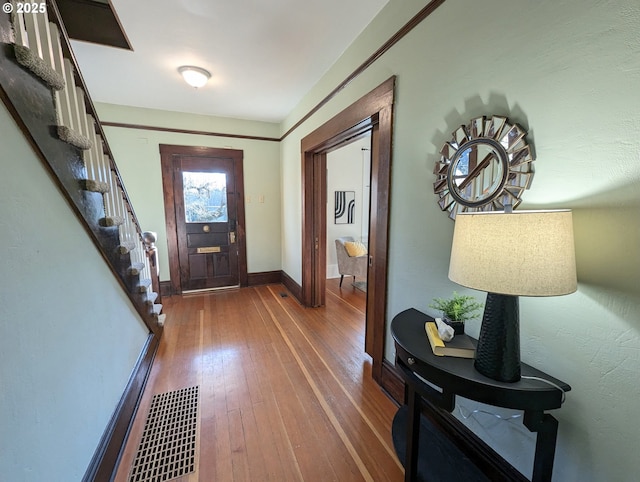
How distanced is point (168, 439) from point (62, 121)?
185cm

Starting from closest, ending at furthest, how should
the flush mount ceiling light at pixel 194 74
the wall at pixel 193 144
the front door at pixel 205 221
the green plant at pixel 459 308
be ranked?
the green plant at pixel 459 308 → the flush mount ceiling light at pixel 194 74 → the wall at pixel 193 144 → the front door at pixel 205 221

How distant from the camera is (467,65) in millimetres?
1276

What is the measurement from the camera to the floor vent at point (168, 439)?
139cm

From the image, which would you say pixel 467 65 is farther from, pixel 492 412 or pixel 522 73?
pixel 492 412

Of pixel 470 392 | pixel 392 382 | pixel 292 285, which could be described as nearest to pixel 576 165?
pixel 470 392

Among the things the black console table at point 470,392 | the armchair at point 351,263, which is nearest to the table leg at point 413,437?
the black console table at point 470,392

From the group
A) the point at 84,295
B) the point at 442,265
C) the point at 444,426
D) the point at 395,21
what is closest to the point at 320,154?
the point at 395,21

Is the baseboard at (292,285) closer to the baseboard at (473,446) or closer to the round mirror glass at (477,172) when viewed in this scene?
the baseboard at (473,446)

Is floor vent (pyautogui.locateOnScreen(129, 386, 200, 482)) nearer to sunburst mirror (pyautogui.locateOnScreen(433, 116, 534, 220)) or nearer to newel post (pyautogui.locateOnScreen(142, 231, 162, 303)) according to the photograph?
newel post (pyautogui.locateOnScreen(142, 231, 162, 303))

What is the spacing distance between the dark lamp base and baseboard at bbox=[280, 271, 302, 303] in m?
2.98

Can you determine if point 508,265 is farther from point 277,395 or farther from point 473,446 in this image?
point 277,395

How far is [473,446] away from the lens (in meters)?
1.34

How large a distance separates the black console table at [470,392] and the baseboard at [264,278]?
3.59m

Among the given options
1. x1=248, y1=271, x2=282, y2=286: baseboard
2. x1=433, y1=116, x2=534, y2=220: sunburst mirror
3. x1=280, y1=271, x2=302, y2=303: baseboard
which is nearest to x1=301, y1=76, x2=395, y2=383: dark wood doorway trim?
x1=433, y1=116, x2=534, y2=220: sunburst mirror
